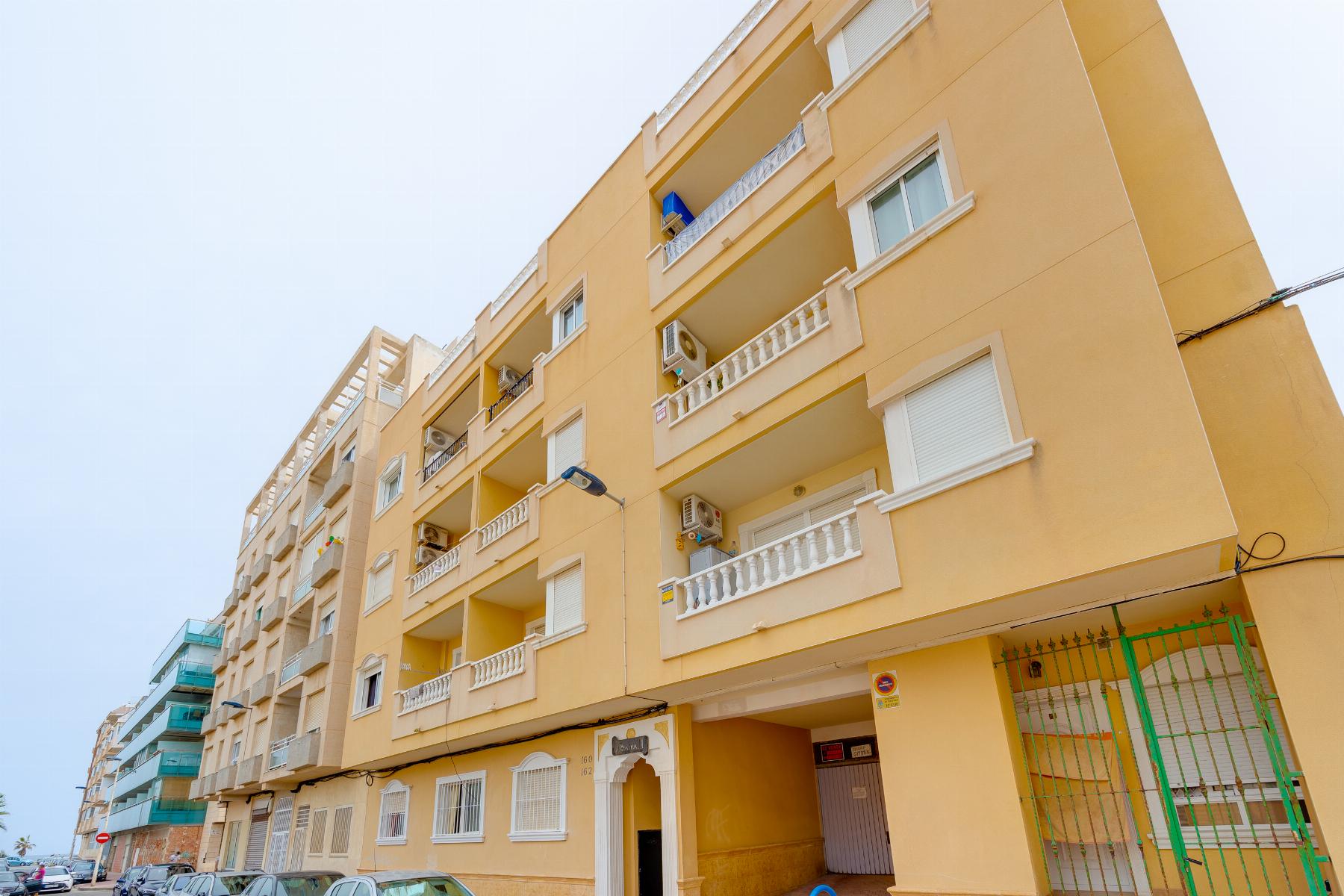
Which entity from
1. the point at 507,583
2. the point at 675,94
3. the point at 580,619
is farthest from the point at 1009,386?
the point at 507,583

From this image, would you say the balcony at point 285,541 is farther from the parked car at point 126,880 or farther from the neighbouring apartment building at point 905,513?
the neighbouring apartment building at point 905,513

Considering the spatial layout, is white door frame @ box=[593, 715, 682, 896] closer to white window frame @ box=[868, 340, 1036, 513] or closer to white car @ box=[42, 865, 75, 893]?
white window frame @ box=[868, 340, 1036, 513]

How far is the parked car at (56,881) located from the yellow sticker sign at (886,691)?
38.5 meters

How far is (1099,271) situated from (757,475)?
18.4 feet

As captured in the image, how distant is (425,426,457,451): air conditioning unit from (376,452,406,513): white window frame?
3.90 ft

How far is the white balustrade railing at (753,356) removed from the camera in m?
10.1

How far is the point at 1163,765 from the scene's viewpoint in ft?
22.8

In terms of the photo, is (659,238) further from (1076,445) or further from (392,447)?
(392,447)

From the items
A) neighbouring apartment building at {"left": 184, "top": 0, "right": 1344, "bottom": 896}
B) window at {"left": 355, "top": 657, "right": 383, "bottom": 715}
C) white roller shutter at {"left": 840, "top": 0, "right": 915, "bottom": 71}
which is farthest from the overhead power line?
window at {"left": 355, "top": 657, "right": 383, "bottom": 715}

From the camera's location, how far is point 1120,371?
684 centimetres

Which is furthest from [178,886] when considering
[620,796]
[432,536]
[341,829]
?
[620,796]

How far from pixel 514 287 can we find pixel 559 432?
17.6ft

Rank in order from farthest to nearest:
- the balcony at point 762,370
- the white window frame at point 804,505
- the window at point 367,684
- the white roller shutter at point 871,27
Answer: the window at point 367,684, the white window frame at point 804,505, the white roller shutter at point 871,27, the balcony at point 762,370

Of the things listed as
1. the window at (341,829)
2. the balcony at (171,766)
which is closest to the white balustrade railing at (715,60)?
the window at (341,829)
